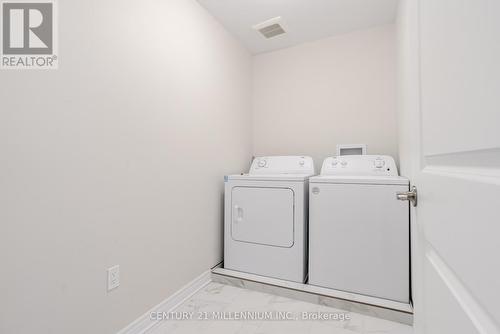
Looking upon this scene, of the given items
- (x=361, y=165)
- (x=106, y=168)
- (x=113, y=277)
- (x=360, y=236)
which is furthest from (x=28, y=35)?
(x=361, y=165)

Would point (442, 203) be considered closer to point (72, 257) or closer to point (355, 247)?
point (355, 247)

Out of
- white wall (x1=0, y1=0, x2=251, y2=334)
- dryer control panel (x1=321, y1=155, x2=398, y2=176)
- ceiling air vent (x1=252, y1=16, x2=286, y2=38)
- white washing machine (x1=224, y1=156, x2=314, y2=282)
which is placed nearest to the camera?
white wall (x1=0, y1=0, x2=251, y2=334)

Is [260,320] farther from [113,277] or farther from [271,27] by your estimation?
[271,27]

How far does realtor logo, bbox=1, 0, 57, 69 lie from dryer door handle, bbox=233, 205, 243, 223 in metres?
1.51

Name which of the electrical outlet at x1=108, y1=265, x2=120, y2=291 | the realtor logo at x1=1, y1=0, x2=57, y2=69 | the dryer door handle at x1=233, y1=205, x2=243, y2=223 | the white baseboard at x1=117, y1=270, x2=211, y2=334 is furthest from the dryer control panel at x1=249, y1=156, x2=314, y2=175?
the realtor logo at x1=1, y1=0, x2=57, y2=69

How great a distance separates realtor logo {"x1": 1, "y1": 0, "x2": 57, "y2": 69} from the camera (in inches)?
37.2

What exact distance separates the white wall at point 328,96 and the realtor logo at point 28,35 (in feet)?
6.83

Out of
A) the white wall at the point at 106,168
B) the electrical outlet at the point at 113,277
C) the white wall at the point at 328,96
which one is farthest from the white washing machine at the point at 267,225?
the electrical outlet at the point at 113,277

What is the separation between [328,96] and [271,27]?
91cm

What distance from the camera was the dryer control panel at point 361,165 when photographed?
195cm

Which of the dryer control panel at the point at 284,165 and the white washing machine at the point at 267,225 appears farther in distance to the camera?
the dryer control panel at the point at 284,165

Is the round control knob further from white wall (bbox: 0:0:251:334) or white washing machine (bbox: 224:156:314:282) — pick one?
white wall (bbox: 0:0:251:334)

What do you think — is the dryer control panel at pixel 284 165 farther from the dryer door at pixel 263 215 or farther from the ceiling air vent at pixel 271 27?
the ceiling air vent at pixel 271 27

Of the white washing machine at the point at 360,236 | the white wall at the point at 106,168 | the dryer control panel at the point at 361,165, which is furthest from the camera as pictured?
the dryer control panel at the point at 361,165
